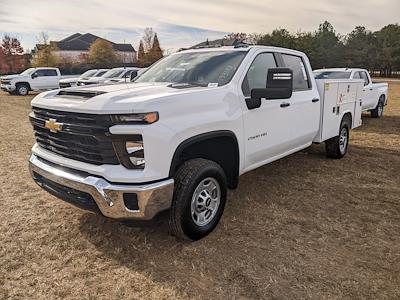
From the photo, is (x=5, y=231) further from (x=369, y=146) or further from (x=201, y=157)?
(x=369, y=146)

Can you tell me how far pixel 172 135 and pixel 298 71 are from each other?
2.97m

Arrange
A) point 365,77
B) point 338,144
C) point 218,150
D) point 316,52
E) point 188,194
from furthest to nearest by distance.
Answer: point 316,52 < point 365,77 < point 338,144 < point 218,150 < point 188,194

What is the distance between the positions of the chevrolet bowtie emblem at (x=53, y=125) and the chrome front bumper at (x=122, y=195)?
1.51ft

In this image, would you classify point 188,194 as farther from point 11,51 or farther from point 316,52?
point 11,51

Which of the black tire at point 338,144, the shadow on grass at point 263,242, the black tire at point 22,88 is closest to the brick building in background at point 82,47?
Result: the black tire at point 22,88

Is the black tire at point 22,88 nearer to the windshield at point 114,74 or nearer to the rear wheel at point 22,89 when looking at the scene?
the rear wheel at point 22,89

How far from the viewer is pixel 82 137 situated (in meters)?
3.10

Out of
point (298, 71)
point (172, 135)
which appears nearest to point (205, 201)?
point (172, 135)

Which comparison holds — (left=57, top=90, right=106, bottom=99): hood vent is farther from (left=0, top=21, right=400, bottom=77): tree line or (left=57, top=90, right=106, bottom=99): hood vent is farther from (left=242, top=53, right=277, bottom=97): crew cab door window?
(left=0, top=21, right=400, bottom=77): tree line

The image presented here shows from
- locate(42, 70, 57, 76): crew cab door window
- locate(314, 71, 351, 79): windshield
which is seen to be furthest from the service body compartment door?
locate(42, 70, 57, 76): crew cab door window

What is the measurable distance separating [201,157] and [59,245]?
164cm

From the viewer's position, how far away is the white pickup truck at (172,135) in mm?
2930

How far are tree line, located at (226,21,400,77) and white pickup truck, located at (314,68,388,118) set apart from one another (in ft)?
140

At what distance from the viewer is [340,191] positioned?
5.00 meters
